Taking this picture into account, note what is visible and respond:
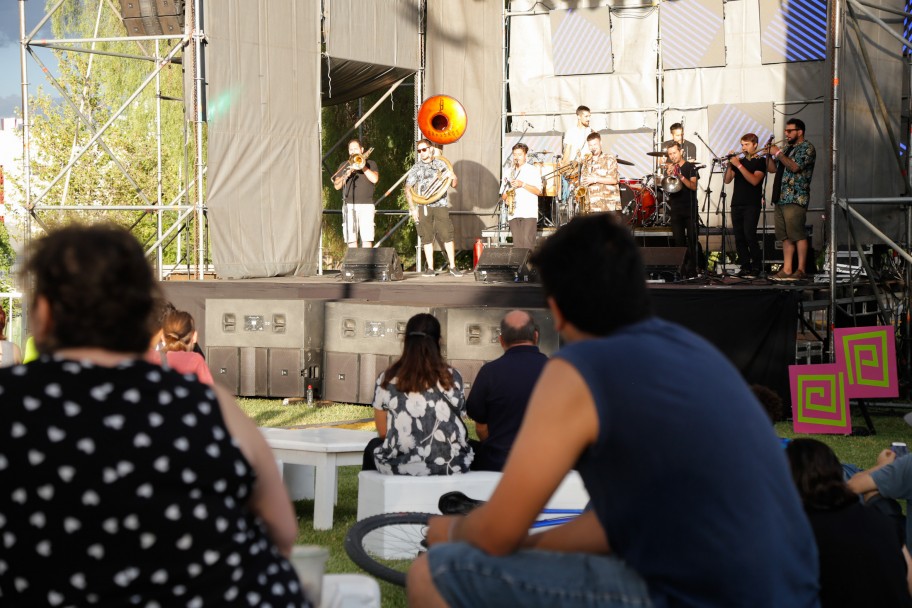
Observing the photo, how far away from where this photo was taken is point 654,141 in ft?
53.6

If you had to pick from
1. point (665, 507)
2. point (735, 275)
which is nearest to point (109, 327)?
point (665, 507)

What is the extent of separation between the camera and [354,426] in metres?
9.30

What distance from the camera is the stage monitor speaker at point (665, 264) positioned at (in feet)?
37.6

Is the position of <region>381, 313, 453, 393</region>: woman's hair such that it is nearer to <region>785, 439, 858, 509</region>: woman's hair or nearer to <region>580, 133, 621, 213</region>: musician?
<region>785, 439, 858, 509</region>: woman's hair

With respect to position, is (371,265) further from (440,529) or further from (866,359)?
(440,529)

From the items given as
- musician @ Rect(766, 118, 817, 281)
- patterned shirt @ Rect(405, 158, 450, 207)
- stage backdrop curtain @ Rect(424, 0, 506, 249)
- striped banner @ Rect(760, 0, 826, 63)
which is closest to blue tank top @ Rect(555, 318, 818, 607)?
musician @ Rect(766, 118, 817, 281)

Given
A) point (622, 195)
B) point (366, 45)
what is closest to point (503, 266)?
point (622, 195)

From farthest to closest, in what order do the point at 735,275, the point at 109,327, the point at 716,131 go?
the point at 716,131 < the point at 735,275 < the point at 109,327

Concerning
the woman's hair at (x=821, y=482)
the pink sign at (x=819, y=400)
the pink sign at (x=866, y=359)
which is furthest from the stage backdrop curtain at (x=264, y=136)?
the woman's hair at (x=821, y=482)

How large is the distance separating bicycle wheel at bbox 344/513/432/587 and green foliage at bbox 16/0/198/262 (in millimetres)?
20745

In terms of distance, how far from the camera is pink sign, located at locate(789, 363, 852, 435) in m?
8.73

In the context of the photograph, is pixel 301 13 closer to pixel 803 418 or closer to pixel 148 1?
pixel 148 1

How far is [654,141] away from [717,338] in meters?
7.37

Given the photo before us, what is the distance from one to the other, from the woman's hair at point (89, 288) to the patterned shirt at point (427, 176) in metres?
11.6
